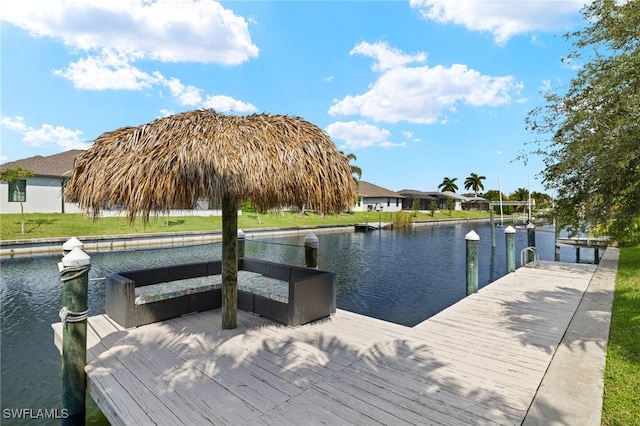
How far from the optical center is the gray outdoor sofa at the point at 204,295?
173 inches

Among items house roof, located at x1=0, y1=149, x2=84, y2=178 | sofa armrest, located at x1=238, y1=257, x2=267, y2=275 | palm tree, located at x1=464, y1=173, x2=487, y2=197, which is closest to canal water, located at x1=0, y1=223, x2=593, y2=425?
sofa armrest, located at x1=238, y1=257, x2=267, y2=275

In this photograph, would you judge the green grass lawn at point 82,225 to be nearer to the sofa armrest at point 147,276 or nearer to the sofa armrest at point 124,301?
the sofa armrest at point 147,276

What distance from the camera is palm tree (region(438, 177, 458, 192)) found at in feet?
234

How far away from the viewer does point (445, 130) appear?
998 inches

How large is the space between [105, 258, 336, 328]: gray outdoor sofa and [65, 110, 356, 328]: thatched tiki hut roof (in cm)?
139

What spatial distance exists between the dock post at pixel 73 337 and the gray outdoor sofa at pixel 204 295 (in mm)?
1235

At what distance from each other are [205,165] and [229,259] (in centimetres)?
145

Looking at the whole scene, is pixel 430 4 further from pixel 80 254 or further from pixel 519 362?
pixel 80 254

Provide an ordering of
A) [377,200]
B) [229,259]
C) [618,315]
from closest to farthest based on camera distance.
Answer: [229,259]
[618,315]
[377,200]

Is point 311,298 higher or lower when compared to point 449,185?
lower

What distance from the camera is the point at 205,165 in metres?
3.16

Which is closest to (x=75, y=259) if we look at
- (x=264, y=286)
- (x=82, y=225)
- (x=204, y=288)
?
(x=204, y=288)

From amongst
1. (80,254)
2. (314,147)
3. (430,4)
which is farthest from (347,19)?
(80,254)

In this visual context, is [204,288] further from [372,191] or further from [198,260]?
[372,191]
